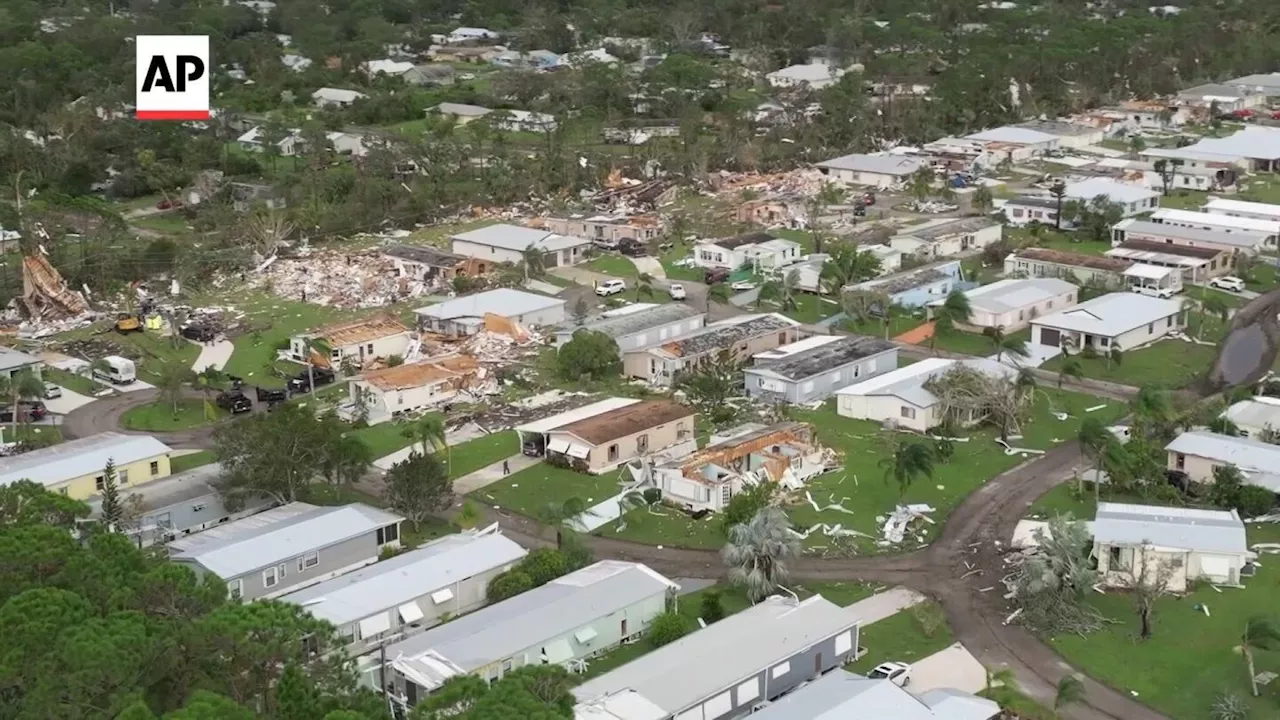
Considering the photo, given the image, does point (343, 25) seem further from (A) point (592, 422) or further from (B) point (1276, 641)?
(B) point (1276, 641)

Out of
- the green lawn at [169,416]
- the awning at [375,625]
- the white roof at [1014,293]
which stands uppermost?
the white roof at [1014,293]

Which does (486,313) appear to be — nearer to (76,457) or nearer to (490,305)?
(490,305)

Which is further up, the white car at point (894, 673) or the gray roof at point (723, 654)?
the gray roof at point (723, 654)

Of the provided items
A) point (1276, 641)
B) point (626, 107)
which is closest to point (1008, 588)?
point (1276, 641)

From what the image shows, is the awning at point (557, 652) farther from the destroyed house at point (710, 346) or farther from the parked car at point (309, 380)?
the parked car at point (309, 380)

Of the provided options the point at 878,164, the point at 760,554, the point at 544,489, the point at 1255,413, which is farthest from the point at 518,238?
the point at 760,554

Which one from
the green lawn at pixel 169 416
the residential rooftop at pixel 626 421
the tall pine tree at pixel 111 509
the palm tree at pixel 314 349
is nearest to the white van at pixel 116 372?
the green lawn at pixel 169 416

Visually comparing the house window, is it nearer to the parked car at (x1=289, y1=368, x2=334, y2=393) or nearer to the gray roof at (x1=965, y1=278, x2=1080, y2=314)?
the parked car at (x1=289, y1=368, x2=334, y2=393)
